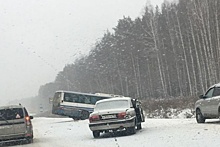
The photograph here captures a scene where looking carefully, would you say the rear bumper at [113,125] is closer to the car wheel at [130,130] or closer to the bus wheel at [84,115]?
the car wheel at [130,130]

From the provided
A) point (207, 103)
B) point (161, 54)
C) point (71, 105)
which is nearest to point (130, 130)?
point (207, 103)

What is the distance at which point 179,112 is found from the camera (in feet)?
106

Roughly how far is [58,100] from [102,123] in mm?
27256

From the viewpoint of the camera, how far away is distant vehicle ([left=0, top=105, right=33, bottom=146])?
17656 mm

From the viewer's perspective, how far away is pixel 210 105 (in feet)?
63.3

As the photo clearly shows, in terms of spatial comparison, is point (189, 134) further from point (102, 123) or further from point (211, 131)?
point (102, 123)

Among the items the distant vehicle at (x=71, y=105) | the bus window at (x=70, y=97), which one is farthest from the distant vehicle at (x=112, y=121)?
the bus window at (x=70, y=97)

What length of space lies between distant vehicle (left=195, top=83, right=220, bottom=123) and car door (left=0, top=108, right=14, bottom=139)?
8936 mm

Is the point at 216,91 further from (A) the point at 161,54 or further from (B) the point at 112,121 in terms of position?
(A) the point at 161,54

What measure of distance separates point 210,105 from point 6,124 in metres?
9.19

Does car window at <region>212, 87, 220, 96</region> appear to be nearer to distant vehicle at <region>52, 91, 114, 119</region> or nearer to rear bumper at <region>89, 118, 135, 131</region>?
rear bumper at <region>89, 118, 135, 131</region>

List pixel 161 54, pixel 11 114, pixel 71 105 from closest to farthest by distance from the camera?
pixel 11 114 → pixel 71 105 → pixel 161 54

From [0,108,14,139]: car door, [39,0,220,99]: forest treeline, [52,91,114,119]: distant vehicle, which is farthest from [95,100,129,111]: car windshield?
[52,91,114,119]: distant vehicle

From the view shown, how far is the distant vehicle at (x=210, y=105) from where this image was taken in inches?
735
